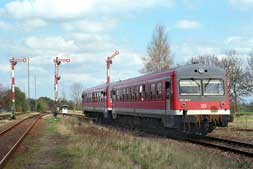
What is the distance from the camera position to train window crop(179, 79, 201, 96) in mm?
21250

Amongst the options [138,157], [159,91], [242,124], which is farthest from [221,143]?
[242,124]

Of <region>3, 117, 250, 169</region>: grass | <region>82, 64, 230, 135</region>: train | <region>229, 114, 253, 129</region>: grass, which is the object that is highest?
<region>82, 64, 230, 135</region>: train

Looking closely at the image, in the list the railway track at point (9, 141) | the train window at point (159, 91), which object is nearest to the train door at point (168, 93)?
the train window at point (159, 91)

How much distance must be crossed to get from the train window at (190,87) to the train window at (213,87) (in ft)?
1.02

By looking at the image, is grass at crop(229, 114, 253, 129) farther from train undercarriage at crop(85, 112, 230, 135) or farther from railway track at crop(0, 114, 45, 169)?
railway track at crop(0, 114, 45, 169)

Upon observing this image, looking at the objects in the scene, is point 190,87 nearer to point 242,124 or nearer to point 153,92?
point 153,92

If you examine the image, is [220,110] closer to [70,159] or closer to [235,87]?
[70,159]

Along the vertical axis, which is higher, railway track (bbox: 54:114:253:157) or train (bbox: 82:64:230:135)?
train (bbox: 82:64:230:135)

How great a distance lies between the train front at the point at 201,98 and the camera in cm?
2095

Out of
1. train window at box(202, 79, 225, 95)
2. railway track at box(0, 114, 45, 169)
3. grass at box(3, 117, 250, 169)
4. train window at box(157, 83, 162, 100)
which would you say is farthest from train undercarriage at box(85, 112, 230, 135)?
railway track at box(0, 114, 45, 169)

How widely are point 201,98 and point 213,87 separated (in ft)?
3.13

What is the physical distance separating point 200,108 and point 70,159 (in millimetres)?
8424

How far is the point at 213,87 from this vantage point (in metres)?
21.7

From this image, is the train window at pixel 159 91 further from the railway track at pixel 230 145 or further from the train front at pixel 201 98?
the railway track at pixel 230 145
